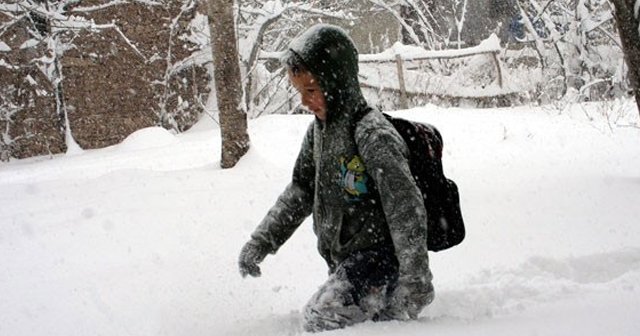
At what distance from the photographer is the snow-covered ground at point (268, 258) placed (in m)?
2.89

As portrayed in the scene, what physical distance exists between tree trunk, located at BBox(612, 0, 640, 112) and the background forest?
5.19 metres

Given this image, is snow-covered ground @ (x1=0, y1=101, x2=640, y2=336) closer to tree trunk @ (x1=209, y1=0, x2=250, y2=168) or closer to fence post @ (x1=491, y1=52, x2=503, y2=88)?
tree trunk @ (x1=209, y1=0, x2=250, y2=168)

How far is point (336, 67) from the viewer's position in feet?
8.03

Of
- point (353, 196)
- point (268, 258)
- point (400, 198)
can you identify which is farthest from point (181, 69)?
point (400, 198)

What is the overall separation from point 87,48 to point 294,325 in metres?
10.1

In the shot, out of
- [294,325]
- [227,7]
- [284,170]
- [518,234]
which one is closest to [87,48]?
[227,7]

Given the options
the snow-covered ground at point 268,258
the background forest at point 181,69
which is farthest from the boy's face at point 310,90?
the background forest at point 181,69

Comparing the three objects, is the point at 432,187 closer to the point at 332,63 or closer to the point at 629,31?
the point at 332,63

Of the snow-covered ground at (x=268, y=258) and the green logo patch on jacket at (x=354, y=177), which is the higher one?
the green logo patch on jacket at (x=354, y=177)

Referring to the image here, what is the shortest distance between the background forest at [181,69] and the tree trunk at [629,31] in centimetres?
519

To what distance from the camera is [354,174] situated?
7.97 feet

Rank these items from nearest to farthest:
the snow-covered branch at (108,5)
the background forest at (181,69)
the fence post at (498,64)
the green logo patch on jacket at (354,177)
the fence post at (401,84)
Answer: the green logo patch on jacket at (354,177), the background forest at (181,69), the snow-covered branch at (108,5), the fence post at (401,84), the fence post at (498,64)

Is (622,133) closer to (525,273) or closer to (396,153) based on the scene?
(525,273)

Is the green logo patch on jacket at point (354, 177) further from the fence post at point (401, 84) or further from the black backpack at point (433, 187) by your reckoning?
the fence post at point (401, 84)
